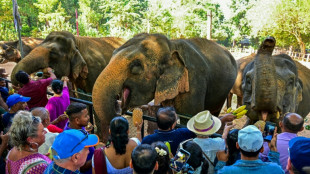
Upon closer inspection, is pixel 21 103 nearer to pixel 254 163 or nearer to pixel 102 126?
pixel 102 126

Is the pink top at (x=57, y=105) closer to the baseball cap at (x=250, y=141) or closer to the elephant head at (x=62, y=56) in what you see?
the elephant head at (x=62, y=56)

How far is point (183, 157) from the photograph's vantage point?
2.15m

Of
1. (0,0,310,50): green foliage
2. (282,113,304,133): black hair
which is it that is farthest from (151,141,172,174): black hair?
(0,0,310,50): green foliage

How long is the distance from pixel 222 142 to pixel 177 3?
35.3 metres

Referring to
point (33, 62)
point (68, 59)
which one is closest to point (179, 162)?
point (33, 62)

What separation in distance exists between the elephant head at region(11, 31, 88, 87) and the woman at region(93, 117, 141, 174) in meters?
4.44

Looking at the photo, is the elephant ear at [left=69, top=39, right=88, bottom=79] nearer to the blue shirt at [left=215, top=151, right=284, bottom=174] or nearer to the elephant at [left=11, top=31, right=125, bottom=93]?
the elephant at [left=11, top=31, right=125, bottom=93]

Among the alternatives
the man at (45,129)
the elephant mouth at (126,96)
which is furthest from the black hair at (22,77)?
the elephant mouth at (126,96)

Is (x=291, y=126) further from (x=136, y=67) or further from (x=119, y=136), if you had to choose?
(x=136, y=67)

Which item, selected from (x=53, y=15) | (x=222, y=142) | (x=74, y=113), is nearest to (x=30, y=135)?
(x=74, y=113)

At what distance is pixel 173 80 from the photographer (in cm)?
454

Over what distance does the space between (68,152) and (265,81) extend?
9.82 feet

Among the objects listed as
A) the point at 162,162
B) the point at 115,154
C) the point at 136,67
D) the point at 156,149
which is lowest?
the point at 115,154

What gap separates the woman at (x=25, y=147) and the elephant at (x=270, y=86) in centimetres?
303
